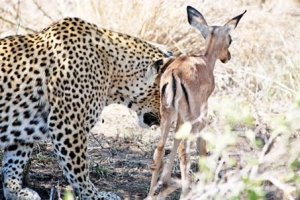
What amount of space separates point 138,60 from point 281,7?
5594mm

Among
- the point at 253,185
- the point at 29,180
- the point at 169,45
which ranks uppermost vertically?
the point at 253,185

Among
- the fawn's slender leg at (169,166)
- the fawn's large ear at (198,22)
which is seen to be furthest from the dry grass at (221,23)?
the fawn's slender leg at (169,166)

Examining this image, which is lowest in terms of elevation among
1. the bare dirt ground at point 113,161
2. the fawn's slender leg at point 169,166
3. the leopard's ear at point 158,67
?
the bare dirt ground at point 113,161

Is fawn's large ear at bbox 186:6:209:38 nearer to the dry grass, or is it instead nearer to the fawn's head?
the fawn's head

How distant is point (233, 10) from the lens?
12.2 m

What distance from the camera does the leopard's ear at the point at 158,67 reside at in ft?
24.6

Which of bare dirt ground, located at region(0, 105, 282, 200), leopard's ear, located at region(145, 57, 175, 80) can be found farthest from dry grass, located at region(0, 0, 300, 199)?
leopard's ear, located at region(145, 57, 175, 80)

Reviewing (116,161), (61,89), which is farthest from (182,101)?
(116,161)

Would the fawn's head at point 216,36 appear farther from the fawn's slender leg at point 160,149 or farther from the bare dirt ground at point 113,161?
the bare dirt ground at point 113,161

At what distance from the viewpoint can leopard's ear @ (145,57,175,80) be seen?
24.6 feet

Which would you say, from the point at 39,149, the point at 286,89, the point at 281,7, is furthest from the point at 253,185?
the point at 281,7

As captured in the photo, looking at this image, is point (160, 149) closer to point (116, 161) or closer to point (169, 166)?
point (169, 166)

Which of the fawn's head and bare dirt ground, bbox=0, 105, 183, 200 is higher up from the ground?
the fawn's head

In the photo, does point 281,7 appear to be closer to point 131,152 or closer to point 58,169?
point 131,152
